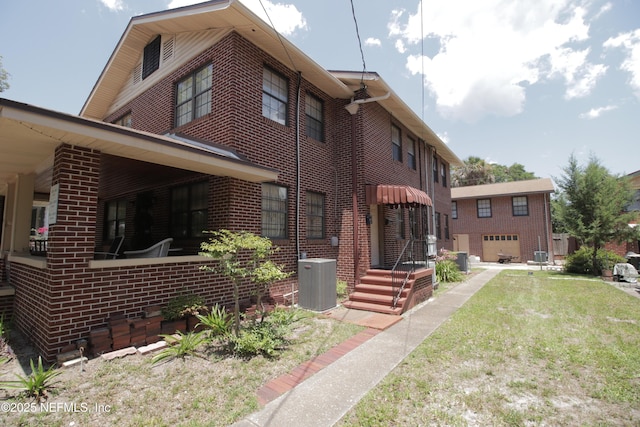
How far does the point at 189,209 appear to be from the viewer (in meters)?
7.76

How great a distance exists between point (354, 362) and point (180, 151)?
4.42m

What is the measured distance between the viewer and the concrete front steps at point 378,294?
764 centimetres

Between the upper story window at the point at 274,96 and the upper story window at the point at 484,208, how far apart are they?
24.2m

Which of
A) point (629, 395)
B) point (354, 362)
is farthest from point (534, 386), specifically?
point (354, 362)

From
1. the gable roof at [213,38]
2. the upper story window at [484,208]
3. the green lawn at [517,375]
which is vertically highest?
the gable roof at [213,38]

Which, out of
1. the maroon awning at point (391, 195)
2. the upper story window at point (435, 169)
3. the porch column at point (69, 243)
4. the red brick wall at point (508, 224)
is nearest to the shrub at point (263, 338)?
the porch column at point (69, 243)

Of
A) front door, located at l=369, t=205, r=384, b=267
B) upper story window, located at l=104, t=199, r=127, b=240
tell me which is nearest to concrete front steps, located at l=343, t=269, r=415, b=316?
front door, located at l=369, t=205, r=384, b=267

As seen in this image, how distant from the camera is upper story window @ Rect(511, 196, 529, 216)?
2505cm

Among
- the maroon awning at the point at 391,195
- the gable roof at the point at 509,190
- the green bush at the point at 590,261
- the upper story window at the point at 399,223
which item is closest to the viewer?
the maroon awning at the point at 391,195

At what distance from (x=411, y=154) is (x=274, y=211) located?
8.87 metres

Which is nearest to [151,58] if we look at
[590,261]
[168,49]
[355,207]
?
[168,49]

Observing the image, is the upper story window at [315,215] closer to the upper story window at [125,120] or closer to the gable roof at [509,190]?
the upper story window at [125,120]

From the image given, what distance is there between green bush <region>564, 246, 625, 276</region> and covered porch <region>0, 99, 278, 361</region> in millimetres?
18400

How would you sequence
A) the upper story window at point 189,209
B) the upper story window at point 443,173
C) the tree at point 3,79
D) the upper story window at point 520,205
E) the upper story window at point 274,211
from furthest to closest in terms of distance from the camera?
the upper story window at point 520,205, the tree at point 3,79, the upper story window at point 443,173, the upper story window at point 274,211, the upper story window at point 189,209
